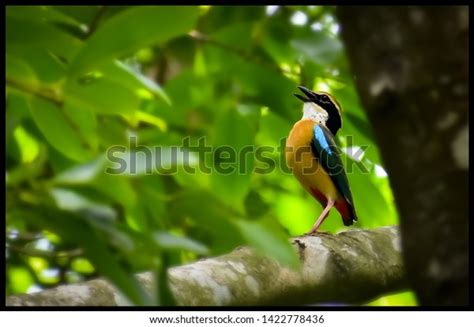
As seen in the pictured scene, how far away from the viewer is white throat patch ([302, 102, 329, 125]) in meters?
3.28

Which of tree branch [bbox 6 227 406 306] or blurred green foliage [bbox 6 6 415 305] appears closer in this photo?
blurred green foliage [bbox 6 6 415 305]

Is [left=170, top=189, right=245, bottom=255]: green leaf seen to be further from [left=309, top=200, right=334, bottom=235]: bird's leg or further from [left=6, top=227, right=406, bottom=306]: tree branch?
[left=309, top=200, right=334, bottom=235]: bird's leg

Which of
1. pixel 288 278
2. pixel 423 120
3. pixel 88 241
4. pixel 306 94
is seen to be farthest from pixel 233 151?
pixel 423 120

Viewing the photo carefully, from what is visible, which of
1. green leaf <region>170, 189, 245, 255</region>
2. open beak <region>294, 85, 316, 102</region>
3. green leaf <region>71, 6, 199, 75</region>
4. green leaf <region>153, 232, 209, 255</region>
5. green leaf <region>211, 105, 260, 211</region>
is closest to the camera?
green leaf <region>153, 232, 209, 255</region>

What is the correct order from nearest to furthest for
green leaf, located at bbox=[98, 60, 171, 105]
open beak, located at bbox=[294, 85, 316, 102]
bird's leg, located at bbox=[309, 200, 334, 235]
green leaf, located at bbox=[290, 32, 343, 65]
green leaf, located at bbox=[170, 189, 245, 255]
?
green leaf, located at bbox=[170, 189, 245, 255] → green leaf, located at bbox=[98, 60, 171, 105] → green leaf, located at bbox=[290, 32, 343, 65] → bird's leg, located at bbox=[309, 200, 334, 235] → open beak, located at bbox=[294, 85, 316, 102]

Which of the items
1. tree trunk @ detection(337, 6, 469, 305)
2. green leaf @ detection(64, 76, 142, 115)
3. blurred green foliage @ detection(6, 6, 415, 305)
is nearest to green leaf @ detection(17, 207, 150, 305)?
blurred green foliage @ detection(6, 6, 415, 305)

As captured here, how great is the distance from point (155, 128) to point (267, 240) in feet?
5.83

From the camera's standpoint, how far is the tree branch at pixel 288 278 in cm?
195

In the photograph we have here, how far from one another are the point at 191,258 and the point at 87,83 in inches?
58.0

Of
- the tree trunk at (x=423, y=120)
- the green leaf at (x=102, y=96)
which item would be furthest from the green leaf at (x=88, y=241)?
the green leaf at (x=102, y=96)

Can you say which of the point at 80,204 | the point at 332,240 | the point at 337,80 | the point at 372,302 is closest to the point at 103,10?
the point at 337,80

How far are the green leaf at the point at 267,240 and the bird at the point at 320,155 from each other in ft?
5.14

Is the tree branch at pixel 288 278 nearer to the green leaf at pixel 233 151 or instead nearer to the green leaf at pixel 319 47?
the green leaf at pixel 233 151
